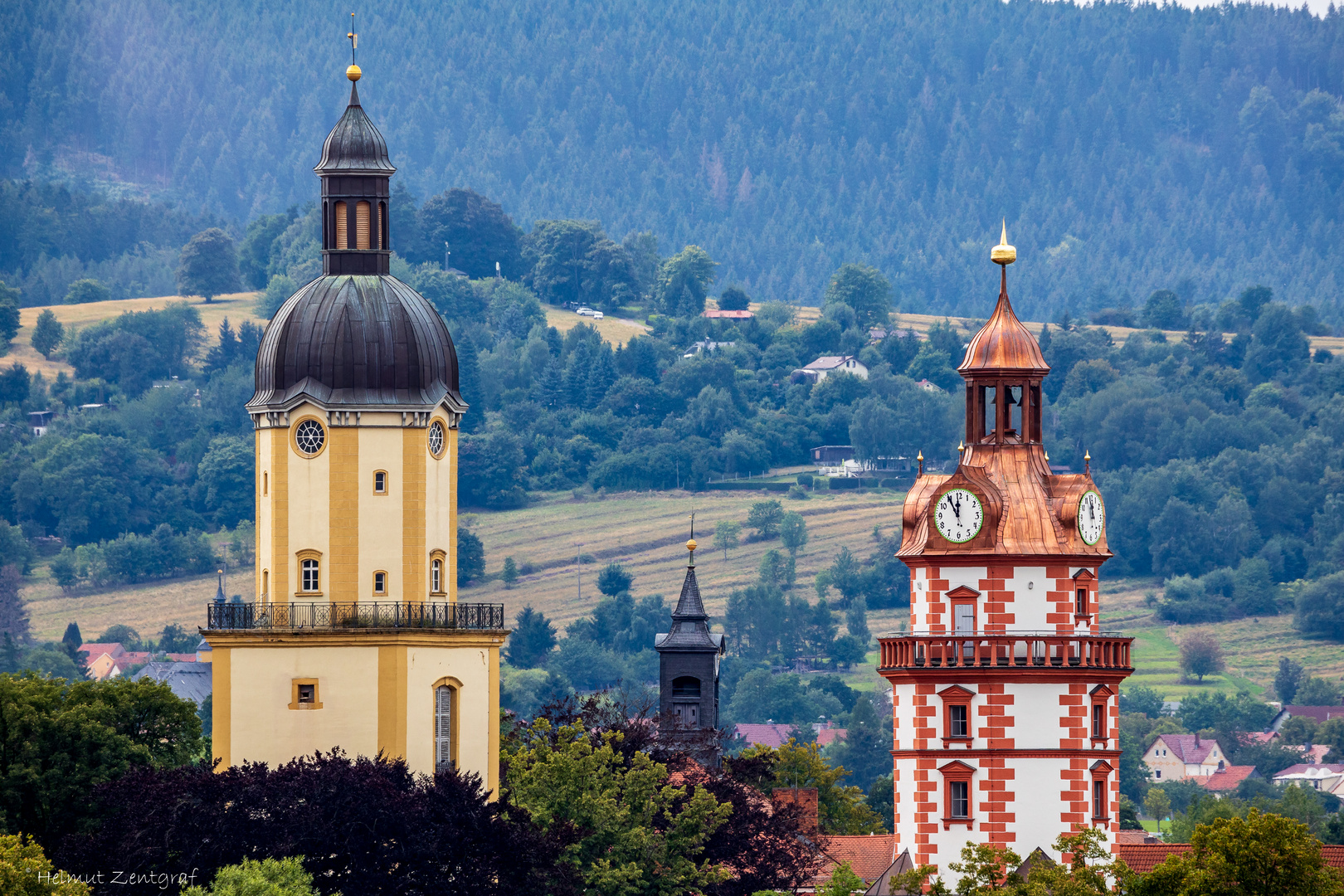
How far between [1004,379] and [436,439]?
16979 mm

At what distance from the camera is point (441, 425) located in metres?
84.1

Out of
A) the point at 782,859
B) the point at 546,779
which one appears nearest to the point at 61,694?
the point at 546,779

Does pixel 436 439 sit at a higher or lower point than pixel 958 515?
higher

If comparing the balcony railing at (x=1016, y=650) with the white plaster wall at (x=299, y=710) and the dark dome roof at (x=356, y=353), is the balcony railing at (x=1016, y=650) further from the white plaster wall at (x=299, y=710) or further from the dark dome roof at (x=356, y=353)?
the white plaster wall at (x=299, y=710)

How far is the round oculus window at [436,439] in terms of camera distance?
83.5m

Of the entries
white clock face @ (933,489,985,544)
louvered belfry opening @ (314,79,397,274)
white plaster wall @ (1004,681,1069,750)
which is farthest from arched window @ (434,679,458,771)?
white plaster wall @ (1004,681,1069,750)

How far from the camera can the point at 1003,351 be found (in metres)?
90.1

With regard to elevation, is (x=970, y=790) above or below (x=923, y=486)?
below

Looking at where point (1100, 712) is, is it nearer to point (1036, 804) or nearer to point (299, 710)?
point (1036, 804)

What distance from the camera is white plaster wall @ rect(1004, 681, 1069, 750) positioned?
86625 millimetres

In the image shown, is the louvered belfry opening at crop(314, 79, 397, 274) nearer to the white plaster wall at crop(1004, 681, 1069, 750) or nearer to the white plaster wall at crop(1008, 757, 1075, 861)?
the white plaster wall at crop(1004, 681, 1069, 750)

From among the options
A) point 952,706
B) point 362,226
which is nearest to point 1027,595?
point 952,706

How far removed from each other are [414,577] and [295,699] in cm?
452

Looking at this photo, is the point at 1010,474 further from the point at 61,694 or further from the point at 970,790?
the point at 61,694
